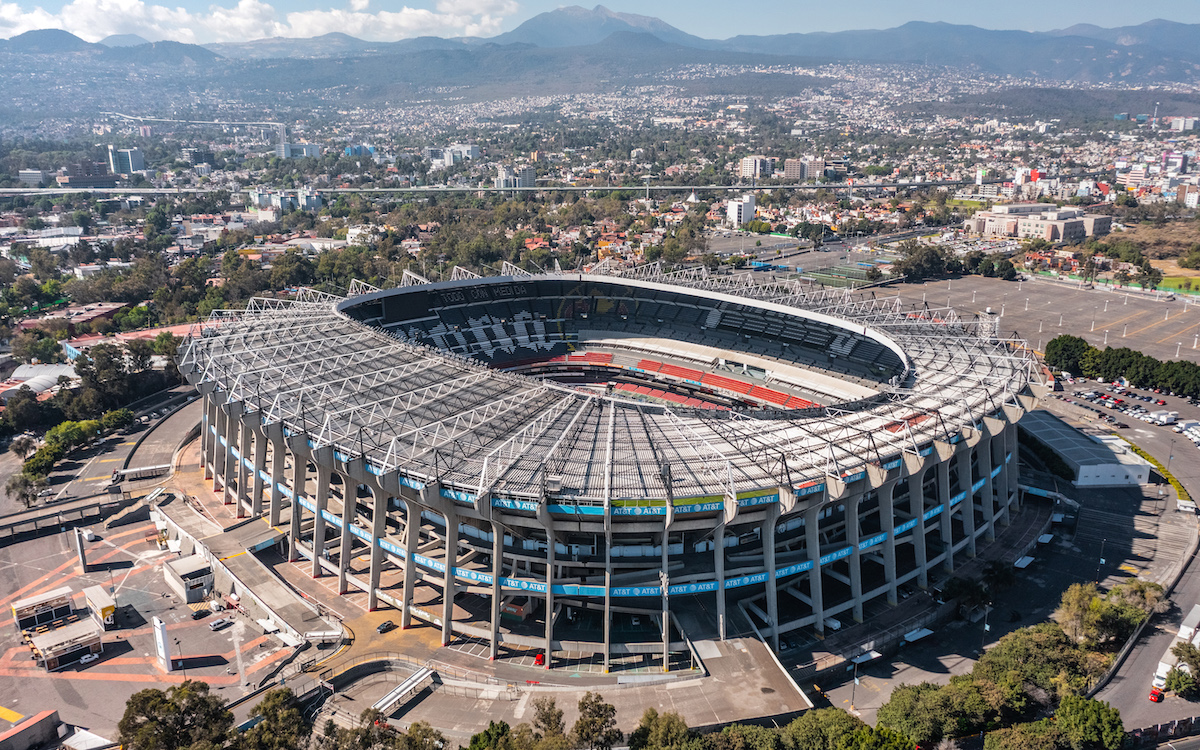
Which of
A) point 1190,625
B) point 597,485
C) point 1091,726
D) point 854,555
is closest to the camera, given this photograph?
point 1091,726

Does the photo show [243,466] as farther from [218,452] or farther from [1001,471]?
[1001,471]

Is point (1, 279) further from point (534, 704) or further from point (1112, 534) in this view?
point (1112, 534)

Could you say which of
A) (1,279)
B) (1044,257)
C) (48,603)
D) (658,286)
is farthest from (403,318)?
(1044,257)

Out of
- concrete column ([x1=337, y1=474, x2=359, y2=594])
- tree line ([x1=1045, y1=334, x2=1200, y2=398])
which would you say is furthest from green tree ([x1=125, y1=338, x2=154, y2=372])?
tree line ([x1=1045, y1=334, x2=1200, y2=398])

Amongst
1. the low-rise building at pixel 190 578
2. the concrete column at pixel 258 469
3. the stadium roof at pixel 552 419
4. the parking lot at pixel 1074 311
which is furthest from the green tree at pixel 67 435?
the parking lot at pixel 1074 311

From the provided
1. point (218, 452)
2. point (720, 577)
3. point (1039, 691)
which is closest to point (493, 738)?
point (720, 577)

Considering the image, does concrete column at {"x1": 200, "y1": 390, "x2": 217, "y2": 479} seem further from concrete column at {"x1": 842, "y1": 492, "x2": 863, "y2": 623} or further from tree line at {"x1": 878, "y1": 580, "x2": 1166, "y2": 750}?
tree line at {"x1": 878, "y1": 580, "x2": 1166, "y2": 750}

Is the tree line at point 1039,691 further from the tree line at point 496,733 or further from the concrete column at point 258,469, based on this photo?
the concrete column at point 258,469
